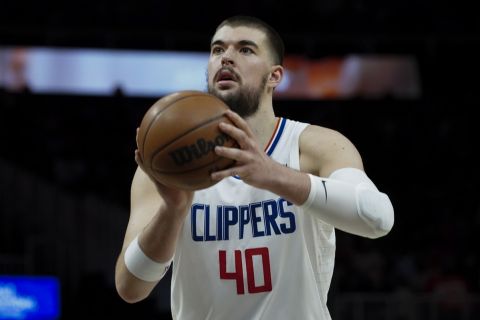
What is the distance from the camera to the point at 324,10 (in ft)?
53.8

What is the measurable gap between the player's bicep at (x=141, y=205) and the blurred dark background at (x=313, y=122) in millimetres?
5731

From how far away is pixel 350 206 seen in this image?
3.16 m

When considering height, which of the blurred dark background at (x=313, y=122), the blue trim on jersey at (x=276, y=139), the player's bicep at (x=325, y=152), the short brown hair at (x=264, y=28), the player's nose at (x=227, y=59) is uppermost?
the blurred dark background at (x=313, y=122)

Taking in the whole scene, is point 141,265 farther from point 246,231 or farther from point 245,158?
point 245,158

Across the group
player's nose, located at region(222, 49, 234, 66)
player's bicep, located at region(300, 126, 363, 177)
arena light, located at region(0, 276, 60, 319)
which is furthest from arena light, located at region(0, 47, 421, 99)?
player's bicep, located at region(300, 126, 363, 177)

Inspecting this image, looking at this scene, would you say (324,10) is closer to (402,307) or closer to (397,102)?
(397,102)

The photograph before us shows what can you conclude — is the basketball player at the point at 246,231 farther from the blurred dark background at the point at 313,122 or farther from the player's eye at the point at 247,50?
the blurred dark background at the point at 313,122

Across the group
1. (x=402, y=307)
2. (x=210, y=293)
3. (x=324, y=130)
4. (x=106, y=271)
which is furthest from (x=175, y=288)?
(x=106, y=271)

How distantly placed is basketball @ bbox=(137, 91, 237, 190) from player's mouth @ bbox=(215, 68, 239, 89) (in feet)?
2.20

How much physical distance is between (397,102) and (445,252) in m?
4.46

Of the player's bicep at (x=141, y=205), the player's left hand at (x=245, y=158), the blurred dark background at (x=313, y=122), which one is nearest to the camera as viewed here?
the player's left hand at (x=245, y=158)

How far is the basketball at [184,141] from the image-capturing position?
2861 millimetres

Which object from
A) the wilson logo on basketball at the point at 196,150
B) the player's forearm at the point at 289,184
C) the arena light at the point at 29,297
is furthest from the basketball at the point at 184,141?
the arena light at the point at 29,297

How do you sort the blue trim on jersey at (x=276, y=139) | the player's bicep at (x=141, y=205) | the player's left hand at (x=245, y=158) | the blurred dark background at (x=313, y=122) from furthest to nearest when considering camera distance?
the blurred dark background at (x=313, y=122), the blue trim on jersey at (x=276, y=139), the player's bicep at (x=141, y=205), the player's left hand at (x=245, y=158)
